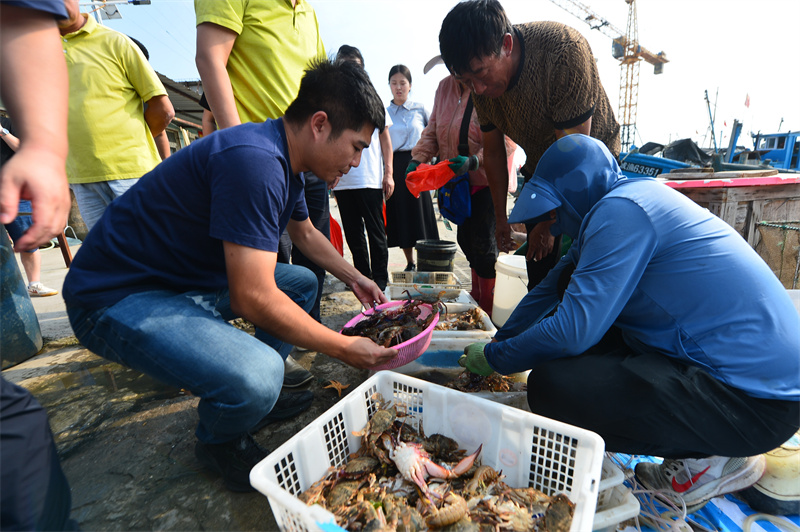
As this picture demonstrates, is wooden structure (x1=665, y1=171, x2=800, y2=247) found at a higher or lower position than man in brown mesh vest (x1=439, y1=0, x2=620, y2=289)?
lower

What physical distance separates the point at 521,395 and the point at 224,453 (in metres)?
1.59

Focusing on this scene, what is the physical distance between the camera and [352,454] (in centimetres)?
175

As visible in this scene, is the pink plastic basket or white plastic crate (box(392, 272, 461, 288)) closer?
the pink plastic basket

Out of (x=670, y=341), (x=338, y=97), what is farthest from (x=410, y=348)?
(x=338, y=97)

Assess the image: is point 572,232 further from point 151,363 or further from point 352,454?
A: point 151,363

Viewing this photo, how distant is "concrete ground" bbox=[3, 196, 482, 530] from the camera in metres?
1.70

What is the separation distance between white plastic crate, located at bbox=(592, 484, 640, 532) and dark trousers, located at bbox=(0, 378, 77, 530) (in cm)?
171

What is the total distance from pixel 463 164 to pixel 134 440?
318 cm

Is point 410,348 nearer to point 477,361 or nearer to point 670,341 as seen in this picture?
point 477,361

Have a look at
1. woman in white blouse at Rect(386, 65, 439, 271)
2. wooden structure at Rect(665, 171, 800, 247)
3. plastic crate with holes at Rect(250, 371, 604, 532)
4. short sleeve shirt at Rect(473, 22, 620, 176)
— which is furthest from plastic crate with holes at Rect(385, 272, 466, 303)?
wooden structure at Rect(665, 171, 800, 247)

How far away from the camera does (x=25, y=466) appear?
0.92 meters

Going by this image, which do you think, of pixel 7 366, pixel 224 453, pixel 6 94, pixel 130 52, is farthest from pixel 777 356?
pixel 7 366

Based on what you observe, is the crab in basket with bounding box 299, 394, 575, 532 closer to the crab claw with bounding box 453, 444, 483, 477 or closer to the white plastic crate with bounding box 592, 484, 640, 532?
the crab claw with bounding box 453, 444, 483, 477

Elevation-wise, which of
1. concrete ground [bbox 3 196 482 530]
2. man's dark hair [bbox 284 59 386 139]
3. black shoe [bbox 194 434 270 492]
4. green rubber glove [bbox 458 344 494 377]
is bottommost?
concrete ground [bbox 3 196 482 530]
